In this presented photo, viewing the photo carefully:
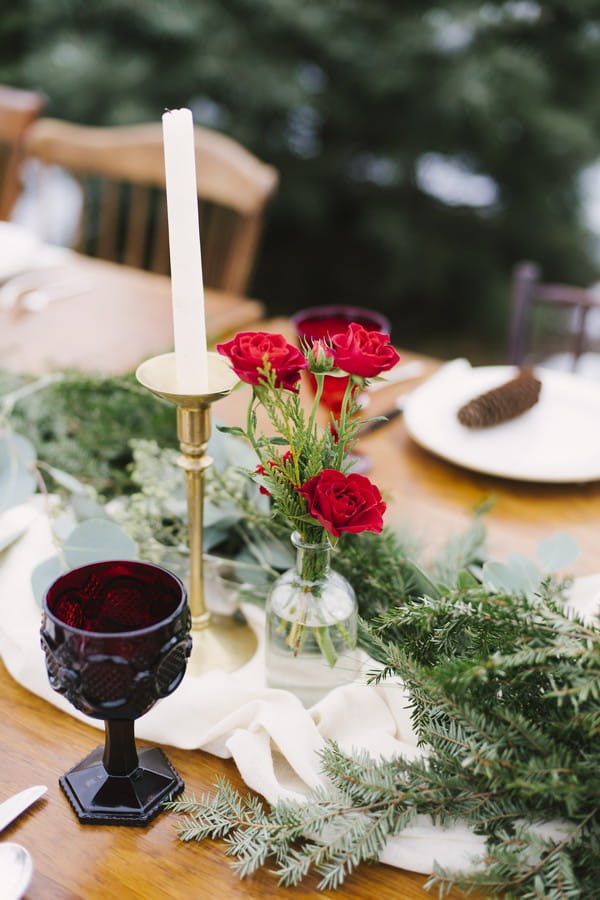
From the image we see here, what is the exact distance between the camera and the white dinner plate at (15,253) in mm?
1527

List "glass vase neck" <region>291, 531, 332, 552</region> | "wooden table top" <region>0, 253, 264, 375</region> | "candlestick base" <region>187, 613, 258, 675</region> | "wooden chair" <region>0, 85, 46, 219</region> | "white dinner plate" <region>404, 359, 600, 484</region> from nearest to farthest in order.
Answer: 1. "glass vase neck" <region>291, 531, 332, 552</region>
2. "candlestick base" <region>187, 613, 258, 675</region>
3. "white dinner plate" <region>404, 359, 600, 484</region>
4. "wooden table top" <region>0, 253, 264, 375</region>
5. "wooden chair" <region>0, 85, 46, 219</region>

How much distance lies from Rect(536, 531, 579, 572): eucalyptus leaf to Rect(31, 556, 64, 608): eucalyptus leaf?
445 millimetres

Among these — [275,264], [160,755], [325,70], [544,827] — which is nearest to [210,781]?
[160,755]

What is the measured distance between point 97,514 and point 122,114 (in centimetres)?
222

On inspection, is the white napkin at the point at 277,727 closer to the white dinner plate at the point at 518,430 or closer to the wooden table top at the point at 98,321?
the white dinner plate at the point at 518,430

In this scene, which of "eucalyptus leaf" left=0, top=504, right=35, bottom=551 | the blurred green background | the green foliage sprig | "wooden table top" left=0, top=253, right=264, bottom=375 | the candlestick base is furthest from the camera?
the blurred green background

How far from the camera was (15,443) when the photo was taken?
38.0 inches

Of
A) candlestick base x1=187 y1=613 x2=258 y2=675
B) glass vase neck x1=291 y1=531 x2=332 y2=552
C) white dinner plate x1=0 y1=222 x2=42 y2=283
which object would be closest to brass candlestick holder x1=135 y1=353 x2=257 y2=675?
candlestick base x1=187 y1=613 x2=258 y2=675

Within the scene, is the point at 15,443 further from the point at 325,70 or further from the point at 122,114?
the point at 325,70

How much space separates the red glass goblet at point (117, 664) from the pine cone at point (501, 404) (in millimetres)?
613

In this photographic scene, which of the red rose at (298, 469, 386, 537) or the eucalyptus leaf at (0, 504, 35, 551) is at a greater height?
the red rose at (298, 469, 386, 537)

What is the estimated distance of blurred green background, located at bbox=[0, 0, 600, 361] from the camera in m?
2.77

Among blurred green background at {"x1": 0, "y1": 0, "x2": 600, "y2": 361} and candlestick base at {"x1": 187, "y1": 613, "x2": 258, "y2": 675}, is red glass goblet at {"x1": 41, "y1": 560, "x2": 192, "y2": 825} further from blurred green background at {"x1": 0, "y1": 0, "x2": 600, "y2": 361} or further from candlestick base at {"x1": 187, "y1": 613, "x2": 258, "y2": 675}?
blurred green background at {"x1": 0, "y1": 0, "x2": 600, "y2": 361}

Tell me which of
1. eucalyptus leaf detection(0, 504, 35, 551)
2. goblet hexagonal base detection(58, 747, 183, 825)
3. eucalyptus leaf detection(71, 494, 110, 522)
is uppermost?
eucalyptus leaf detection(71, 494, 110, 522)
